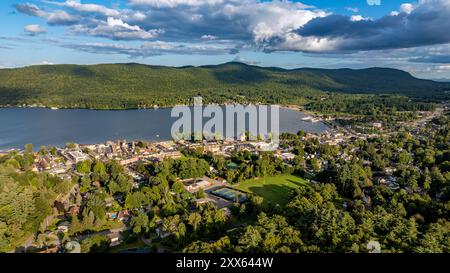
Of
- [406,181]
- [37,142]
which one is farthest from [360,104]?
[37,142]

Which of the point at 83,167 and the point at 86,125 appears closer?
the point at 83,167

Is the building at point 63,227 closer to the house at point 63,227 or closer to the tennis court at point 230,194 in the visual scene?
the house at point 63,227

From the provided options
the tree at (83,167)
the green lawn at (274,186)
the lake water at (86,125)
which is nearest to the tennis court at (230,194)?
the green lawn at (274,186)

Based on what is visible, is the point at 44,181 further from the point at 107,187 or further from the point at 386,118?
the point at 386,118

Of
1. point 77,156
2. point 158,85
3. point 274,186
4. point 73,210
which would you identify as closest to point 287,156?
point 274,186

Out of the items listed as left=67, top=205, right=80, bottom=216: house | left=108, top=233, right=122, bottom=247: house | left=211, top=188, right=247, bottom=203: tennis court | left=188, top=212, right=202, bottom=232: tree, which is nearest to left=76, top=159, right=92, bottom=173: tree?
left=67, top=205, right=80, bottom=216: house

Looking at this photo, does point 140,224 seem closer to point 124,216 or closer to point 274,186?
point 124,216
